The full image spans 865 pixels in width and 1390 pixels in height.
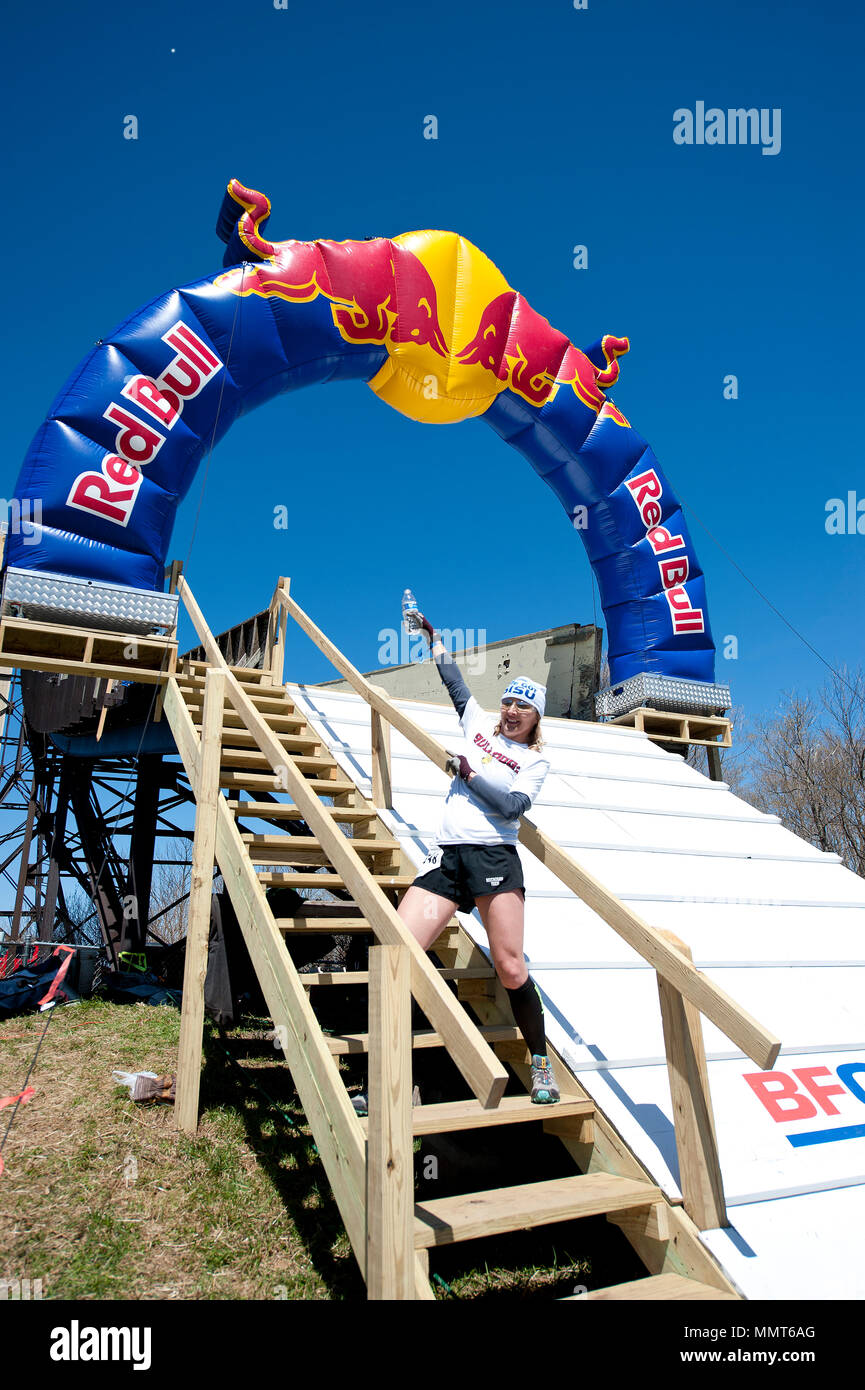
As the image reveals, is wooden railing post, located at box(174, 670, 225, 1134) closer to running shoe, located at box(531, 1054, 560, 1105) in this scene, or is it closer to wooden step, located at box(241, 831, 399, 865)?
wooden step, located at box(241, 831, 399, 865)

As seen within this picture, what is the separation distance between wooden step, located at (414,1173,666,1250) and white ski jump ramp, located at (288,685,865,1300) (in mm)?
154

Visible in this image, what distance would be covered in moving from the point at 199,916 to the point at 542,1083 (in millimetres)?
1976

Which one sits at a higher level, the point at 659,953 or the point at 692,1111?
the point at 659,953

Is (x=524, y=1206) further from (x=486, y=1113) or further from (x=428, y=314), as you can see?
(x=428, y=314)

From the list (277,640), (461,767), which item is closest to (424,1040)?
(461,767)

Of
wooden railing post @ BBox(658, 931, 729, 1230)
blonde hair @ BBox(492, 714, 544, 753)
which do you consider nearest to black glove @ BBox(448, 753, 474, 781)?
blonde hair @ BBox(492, 714, 544, 753)

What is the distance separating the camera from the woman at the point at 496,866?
10.6ft

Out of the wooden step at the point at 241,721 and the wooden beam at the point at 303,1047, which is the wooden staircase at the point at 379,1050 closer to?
the wooden beam at the point at 303,1047

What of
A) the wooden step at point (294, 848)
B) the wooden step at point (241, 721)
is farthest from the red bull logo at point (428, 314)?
the wooden step at point (294, 848)

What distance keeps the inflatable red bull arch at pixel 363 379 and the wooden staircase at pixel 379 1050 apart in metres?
2.86

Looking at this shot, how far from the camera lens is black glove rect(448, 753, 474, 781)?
3363 mm

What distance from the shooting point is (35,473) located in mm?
6727

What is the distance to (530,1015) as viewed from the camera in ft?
10.6
